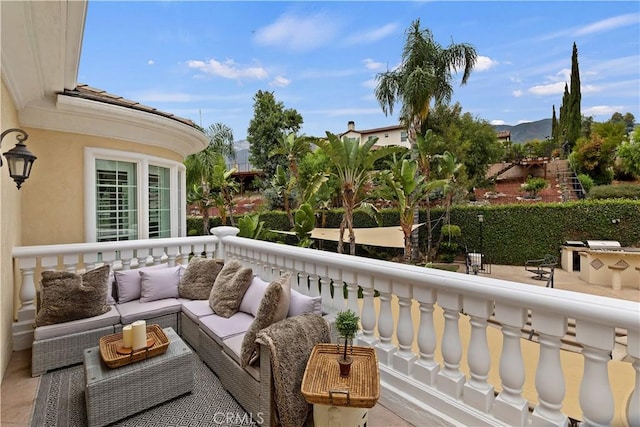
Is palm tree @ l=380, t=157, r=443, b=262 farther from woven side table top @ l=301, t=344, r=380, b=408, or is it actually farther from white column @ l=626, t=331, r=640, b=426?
white column @ l=626, t=331, r=640, b=426

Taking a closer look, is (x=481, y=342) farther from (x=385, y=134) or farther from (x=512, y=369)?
(x=385, y=134)

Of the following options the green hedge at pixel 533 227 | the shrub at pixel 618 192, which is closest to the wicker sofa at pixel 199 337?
the green hedge at pixel 533 227

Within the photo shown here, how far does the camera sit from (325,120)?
35.1 meters

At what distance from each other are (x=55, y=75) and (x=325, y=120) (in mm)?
32168

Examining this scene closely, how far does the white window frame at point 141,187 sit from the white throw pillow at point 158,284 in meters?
2.20

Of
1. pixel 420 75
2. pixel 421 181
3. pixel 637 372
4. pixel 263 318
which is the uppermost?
pixel 420 75

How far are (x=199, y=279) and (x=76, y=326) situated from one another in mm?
1556

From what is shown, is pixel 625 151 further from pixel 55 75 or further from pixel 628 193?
pixel 55 75

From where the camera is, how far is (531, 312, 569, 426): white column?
74.9 inches

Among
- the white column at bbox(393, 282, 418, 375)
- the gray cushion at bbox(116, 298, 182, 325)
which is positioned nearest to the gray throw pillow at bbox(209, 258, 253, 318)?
the gray cushion at bbox(116, 298, 182, 325)

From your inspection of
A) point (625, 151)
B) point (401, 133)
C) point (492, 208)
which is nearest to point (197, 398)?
point (492, 208)

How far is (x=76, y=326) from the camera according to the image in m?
3.86

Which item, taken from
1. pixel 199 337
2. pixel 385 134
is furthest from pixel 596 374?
pixel 385 134

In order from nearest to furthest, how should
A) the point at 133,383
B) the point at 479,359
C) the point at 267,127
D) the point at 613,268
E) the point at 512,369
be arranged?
the point at 512,369
the point at 479,359
the point at 133,383
the point at 613,268
the point at 267,127
